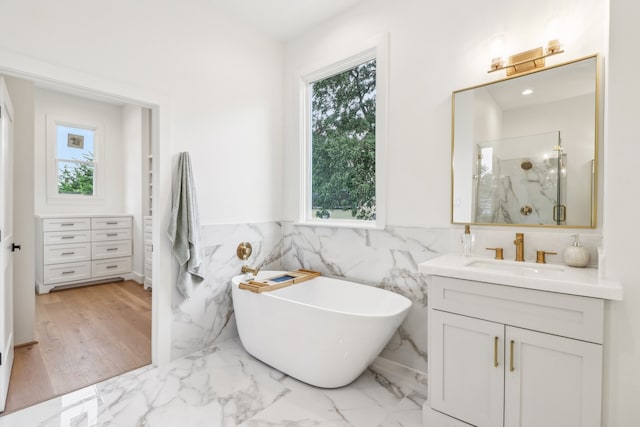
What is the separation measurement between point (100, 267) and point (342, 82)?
14.4ft

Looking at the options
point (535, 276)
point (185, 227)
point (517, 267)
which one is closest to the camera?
point (535, 276)

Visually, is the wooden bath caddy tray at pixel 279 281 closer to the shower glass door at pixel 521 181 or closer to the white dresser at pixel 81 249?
the shower glass door at pixel 521 181

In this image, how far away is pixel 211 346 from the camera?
271 cm

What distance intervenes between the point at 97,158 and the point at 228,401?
478 cm

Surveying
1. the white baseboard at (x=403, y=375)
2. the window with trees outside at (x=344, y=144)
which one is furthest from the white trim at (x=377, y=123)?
the white baseboard at (x=403, y=375)

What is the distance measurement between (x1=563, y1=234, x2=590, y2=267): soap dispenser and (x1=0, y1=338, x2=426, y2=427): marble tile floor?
1188mm

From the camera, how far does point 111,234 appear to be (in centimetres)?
478

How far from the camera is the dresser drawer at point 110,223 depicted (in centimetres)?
463

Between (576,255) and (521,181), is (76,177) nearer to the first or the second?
(521,181)

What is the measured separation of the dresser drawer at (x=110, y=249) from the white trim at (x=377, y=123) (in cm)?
338

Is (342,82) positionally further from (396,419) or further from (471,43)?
(396,419)

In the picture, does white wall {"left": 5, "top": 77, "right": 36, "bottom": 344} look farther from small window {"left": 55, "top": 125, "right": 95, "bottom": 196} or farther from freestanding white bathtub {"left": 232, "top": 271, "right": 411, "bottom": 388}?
small window {"left": 55, "top": 125, "right": 95, "bottom": 196}

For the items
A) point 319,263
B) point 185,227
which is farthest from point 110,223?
point 319,263

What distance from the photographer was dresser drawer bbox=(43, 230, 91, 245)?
13.9ft
